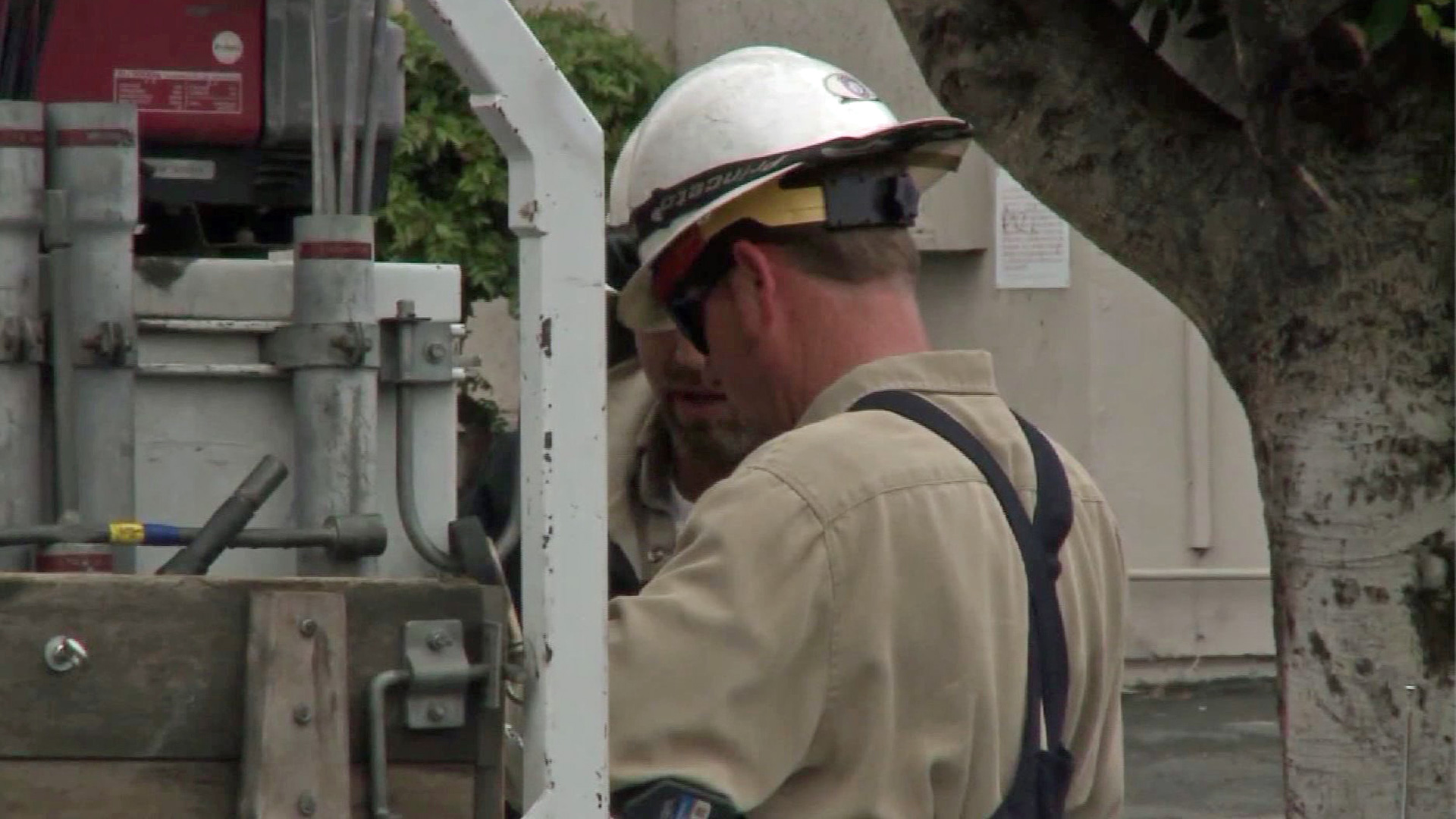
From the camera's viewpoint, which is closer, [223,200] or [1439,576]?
[223,200]

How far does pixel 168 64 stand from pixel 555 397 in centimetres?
66

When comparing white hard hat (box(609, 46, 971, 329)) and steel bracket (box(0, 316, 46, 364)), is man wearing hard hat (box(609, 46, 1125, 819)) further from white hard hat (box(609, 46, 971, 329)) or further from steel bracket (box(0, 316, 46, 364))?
steel bracket (box(0, 316, 46, 364))

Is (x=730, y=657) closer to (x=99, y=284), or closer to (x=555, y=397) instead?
(x=555, y=397)

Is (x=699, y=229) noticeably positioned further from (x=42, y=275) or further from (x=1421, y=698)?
(x=1421, y=698)

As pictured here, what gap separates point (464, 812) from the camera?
5.99 ft

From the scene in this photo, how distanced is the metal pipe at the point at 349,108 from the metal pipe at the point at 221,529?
1.05 feet

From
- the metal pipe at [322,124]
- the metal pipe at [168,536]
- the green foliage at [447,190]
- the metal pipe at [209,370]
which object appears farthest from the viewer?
the green foliage at [447,190]

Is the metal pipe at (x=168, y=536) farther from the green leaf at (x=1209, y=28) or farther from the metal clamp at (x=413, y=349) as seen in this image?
the green leaf at (x=1209, y=28)

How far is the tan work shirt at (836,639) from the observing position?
2.03 meters

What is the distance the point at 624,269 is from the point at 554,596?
171 centimetres

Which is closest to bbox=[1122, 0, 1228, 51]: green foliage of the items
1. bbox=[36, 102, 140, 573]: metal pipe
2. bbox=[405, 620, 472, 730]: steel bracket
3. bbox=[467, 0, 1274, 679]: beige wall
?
Answer: bbox=[36, 102, 140, 573]: metal pipe

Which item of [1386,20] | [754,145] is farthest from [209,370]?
[1386,20]

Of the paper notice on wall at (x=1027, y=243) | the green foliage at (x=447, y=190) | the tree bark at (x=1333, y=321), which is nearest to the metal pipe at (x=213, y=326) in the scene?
the tree bark at (x=1333, y=321)

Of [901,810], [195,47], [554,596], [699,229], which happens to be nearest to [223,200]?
[195,47]
